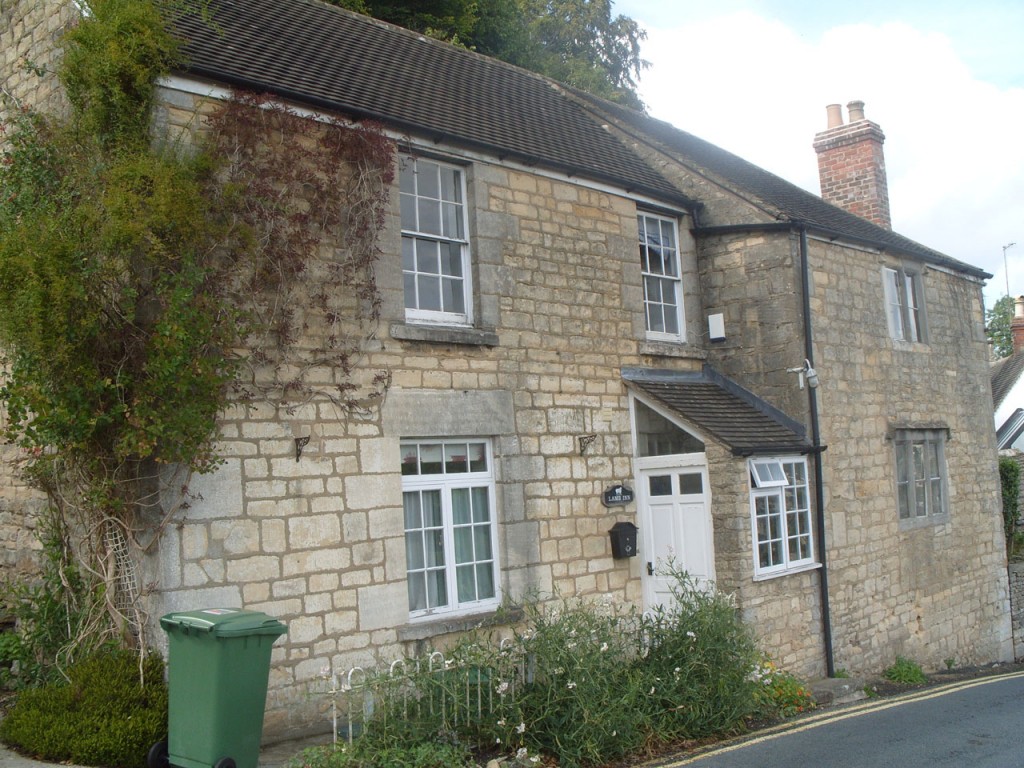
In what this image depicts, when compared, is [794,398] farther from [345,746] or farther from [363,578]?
[345,746]

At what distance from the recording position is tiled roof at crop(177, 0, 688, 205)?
9.38 m

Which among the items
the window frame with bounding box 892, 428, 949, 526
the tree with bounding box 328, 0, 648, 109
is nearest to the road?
the window frame with bounding box 892, 428, 949, 526

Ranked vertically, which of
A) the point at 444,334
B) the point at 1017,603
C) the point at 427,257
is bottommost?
the point at 1017,603

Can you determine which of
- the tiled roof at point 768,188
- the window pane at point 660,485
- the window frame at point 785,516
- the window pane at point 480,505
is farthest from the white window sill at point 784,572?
the tiled roof at point 768,188

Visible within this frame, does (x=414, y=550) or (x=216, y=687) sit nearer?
(x=216, y=687)

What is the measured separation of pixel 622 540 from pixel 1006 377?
22.4 meters

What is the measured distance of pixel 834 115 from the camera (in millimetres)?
18969

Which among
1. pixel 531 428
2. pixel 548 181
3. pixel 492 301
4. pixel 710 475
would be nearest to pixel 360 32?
pixel 548 181

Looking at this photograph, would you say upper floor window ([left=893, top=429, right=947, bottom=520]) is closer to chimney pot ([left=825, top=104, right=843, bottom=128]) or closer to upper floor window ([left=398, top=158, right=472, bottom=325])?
chimney pot ([left=825, top=104, right=843, bottom=128])

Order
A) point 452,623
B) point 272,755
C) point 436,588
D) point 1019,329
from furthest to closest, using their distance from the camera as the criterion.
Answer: point 1019,329, point 436,588, point 452,623, point 272,755

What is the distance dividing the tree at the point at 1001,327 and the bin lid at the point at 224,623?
4917cm

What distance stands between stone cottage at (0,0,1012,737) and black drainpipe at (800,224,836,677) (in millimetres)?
38

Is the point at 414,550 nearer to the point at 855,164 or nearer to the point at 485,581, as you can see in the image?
the point at 485,581

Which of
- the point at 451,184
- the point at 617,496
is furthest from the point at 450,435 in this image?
the point at 451,184
